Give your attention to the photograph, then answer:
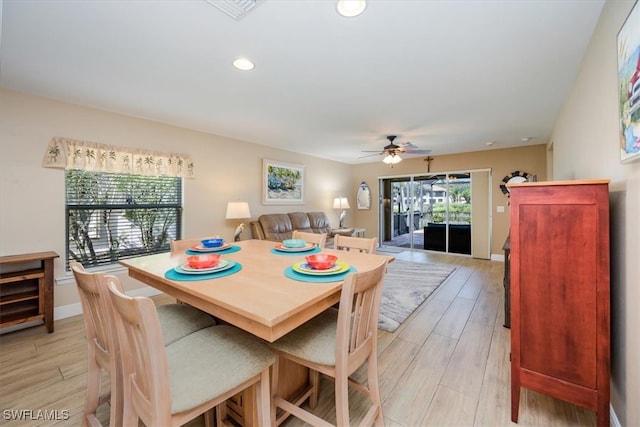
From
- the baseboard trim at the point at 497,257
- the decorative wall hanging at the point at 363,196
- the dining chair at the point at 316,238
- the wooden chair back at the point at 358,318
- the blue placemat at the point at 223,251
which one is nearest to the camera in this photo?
the wooden chair back at the point at 358,318

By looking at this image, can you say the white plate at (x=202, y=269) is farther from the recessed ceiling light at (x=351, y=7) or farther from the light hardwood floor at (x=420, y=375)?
the recessed ceiling light at (x=351, y=7)

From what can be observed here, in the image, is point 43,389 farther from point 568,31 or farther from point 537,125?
point 537,125

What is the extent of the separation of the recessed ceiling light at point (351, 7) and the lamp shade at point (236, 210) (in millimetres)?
3197

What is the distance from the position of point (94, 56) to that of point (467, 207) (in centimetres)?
663

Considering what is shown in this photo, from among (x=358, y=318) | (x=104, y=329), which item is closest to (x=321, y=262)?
(x=358, y=318)

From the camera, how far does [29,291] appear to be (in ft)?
8.42

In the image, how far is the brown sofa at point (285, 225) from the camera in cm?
463

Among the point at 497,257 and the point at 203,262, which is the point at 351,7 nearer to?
the point at 203,262

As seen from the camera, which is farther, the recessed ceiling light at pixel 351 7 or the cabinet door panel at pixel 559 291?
the recessed ceiling light at pixel 351 7

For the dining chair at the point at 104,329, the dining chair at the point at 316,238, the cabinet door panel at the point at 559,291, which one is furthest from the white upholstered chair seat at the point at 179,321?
A: the cabinet door panel at the point at 559,291

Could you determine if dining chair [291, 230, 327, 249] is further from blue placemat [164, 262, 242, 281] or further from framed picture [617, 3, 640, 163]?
framed picture [617, 3, 640, 163]

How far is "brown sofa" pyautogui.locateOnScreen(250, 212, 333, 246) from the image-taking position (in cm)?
463

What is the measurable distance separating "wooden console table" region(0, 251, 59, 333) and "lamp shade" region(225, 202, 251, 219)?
6.54 ft

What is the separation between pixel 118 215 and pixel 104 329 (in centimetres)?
264
